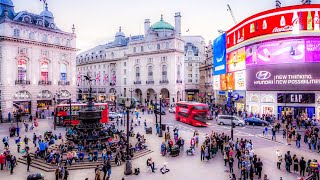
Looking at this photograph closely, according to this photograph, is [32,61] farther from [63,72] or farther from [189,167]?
[189,167]

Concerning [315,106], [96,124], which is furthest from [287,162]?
[315,106]

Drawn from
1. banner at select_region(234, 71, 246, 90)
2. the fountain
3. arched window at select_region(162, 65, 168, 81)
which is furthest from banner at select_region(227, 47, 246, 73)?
the fountain

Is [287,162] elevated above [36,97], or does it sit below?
below

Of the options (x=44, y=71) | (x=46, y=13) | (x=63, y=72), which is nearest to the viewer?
(x=44, y=71)

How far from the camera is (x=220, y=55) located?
5625 centimetres

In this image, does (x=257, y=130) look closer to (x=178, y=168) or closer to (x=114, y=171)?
(x=178, y=168)

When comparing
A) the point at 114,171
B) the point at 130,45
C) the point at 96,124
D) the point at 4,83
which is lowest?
the point at 114,171

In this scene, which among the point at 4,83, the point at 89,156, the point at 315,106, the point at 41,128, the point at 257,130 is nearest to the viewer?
the point at 89,156

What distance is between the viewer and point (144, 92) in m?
68.3

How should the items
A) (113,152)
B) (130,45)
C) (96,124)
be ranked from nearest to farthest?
1. (113,152)
2. (96,124)
3. (130,45)

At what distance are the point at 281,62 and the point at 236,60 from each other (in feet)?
33.3

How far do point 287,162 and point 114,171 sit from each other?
41.8 feet

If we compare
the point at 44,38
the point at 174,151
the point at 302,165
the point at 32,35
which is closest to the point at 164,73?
the point at 44,38

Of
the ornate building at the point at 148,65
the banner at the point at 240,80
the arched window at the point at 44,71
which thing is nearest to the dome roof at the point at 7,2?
the arched window at the point at 44,71
